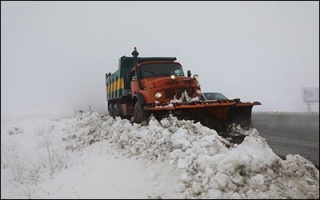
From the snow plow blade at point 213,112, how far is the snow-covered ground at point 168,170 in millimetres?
515

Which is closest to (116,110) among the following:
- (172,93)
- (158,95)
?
(158,95)

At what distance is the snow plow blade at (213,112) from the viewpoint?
721 cm

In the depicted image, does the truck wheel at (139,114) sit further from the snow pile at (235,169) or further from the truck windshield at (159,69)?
the snow pile at (235,169)

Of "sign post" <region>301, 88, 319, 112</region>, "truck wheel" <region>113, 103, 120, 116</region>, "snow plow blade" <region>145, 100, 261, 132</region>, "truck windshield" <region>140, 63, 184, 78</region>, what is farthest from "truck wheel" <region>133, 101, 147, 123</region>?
Answer: "sign post" <region>301, 88, 319, 112</region>

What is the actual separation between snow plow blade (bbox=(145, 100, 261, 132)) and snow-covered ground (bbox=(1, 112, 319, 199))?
1.69 feet

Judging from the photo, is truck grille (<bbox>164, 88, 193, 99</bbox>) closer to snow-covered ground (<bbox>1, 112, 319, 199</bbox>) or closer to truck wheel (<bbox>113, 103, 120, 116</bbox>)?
snow-covered ground (<bbox>1, 112, 319, 199</bbox>)

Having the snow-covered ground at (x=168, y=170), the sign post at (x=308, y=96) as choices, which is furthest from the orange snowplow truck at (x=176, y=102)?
the sign post at (x=308, y=96)

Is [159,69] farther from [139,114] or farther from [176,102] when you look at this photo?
[176,102]

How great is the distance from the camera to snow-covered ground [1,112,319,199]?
3727 millimetres

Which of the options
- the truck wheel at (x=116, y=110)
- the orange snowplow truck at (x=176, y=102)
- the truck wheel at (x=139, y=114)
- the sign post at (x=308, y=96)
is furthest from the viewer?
the sign post at (x=308, y=96)

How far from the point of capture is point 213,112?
25.6 feet

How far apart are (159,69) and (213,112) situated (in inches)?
116

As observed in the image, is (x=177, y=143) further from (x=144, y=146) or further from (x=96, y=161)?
(x=96, y=161)

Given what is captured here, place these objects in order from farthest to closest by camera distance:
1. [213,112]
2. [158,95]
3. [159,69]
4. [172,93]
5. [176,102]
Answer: [159,69]
[172,93]
[158,95]
[213,112]
[176,102]
